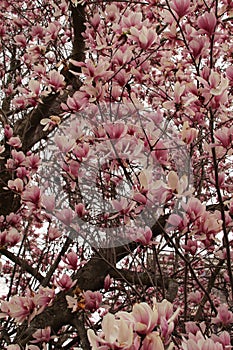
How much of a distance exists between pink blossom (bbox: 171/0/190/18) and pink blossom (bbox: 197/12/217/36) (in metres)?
0.06

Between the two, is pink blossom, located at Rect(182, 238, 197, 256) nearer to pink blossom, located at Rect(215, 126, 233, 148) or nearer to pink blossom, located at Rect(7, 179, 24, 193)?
pink blossom, located at Rect(215, 126, 233, 148)

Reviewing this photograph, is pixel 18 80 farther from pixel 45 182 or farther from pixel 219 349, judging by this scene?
pixel 219 349

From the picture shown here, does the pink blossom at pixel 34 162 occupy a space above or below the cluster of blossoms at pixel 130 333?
above

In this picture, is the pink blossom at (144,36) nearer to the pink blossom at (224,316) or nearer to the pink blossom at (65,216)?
the pink blossom at (65,216)

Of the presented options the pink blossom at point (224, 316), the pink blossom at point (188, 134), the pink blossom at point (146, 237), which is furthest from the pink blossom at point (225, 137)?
the pink blossom at point (224, 316)

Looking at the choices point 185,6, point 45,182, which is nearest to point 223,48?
point 185,6

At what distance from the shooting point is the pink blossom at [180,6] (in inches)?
51.7

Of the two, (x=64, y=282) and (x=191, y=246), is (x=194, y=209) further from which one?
(x=64, y=282)

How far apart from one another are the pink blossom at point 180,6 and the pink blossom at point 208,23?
0.06m

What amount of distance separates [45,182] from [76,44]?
2.52ft

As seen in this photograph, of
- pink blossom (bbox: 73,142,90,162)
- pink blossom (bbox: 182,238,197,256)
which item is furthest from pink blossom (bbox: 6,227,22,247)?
pink blossom (bbox: 182,238,197,256)

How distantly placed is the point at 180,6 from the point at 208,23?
101 mm

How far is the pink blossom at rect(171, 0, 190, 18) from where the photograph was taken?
51.7 inches

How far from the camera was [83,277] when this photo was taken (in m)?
2.20
